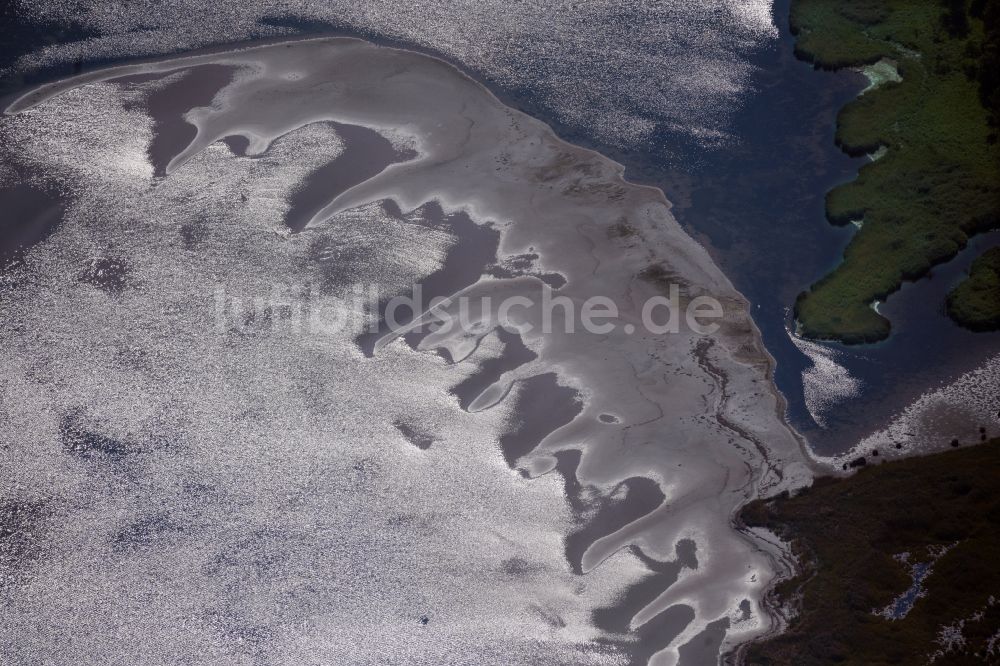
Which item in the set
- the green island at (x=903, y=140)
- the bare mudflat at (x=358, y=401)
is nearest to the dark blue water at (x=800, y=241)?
the green island at (x=903, y=140)

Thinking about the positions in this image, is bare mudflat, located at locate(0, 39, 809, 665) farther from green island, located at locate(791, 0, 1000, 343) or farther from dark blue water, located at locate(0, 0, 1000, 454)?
green island, located at locate(791, 0, 1000, 343)

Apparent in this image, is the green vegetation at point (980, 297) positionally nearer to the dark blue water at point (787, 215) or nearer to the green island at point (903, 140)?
the dark blue water at point (787, 215)

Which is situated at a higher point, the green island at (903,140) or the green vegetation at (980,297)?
the green island at (903,140)

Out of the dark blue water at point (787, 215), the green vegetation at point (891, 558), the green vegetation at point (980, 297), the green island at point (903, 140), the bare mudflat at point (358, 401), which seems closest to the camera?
the green vegetation at point (891, 558)

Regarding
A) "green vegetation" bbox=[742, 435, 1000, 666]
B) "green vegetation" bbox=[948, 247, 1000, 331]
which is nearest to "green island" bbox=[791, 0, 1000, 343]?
"green vegetation" bbox=[948, 247, 1000, 331]

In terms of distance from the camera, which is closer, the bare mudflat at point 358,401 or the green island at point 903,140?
the bare mudflat at point 358,401

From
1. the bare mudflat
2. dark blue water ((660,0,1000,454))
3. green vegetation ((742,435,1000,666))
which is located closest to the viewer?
green vegetation ((742,435,1000,666))

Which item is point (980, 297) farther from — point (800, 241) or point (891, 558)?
point (891, 558)
